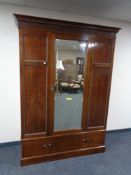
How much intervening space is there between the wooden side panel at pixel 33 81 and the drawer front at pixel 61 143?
0.55ft

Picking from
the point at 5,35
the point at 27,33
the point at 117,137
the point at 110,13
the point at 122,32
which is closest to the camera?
the point at 27,33

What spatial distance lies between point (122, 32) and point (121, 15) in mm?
424

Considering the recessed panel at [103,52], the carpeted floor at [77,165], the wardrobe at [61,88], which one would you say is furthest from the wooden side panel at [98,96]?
the carpeted floor at [77,165]

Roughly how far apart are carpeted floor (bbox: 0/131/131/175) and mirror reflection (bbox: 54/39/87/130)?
0.54 metres

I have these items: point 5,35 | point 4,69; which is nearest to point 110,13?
point 5,35

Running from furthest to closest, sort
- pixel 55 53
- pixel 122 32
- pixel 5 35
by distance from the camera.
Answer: pixel 122 32
pixel 5 35
pixel 55 53

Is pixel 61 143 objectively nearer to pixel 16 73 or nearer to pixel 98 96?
pixel 98 96

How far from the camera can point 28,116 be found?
2164 mm

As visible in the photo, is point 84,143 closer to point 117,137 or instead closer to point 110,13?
point 117,137

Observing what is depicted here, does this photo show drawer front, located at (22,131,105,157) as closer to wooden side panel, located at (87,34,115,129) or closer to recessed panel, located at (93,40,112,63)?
wooden side panel, located at (87,34,115,129)

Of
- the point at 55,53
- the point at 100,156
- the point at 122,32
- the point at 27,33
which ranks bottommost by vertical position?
the point at 100,156

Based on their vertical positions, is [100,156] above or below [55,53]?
below

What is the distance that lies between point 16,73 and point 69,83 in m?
0.88

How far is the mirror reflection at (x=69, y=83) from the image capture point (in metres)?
2.19
